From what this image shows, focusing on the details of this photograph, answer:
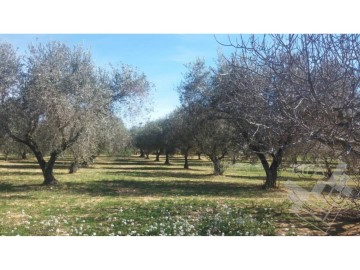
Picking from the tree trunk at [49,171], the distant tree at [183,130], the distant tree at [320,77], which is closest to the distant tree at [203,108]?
the distant tree at [183,130]

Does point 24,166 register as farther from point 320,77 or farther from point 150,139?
point 320,77

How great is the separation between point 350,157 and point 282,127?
4.66 ft

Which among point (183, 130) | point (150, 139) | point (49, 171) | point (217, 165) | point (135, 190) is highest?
point (183, 130)

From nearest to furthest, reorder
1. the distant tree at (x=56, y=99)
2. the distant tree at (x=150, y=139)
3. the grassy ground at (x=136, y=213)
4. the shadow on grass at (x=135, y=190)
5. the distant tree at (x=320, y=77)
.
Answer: the distant tree at (x=320, y=77) → the grassy ground at (x=136, y=213) → the shadow on grass at (x=135, y=190) → the distant tree at (x=56, y=99) → the distant tree at (x=150, y=139)

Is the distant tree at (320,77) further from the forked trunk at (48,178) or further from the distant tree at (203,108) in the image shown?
the forked trunk at (48,178)

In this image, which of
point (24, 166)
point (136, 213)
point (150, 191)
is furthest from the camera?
point (24, 166)

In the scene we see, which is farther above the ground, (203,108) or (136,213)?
(203,108)

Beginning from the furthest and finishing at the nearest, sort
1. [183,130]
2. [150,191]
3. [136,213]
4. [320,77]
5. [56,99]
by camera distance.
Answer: [183,130] < [150,191] < [56,99] < [136,213] < [320,77]

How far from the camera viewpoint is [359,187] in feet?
26.2

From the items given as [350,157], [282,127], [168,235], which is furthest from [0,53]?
[350,157]

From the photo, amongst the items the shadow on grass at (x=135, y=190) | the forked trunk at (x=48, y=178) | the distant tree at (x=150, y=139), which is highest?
the distant tree at (x=150, y=139)

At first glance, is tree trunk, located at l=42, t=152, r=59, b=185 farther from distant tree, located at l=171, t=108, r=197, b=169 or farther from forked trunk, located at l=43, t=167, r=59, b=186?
distant tree, located at l=171, t=108, r=197, b=169

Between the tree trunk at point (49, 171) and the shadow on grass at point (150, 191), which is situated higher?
the tree trunk at point (49, 171)

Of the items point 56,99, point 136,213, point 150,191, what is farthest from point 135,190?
point 136,213
